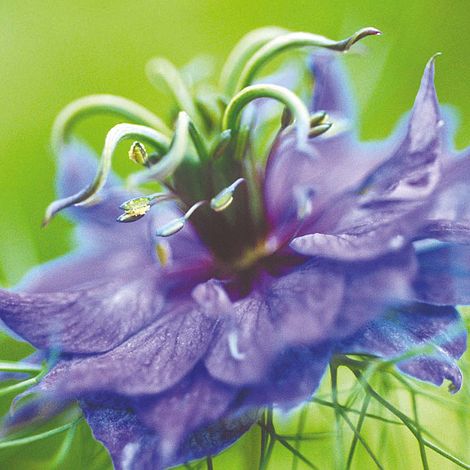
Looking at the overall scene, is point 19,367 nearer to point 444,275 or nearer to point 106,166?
point 106,166

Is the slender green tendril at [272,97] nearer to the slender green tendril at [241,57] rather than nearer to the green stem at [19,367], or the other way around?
the slender green tendril at [241,57]

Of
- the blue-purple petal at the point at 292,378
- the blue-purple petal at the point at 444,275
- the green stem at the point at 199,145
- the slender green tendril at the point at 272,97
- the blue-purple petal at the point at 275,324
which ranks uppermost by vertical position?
the slender green tendril at the point at 272,97

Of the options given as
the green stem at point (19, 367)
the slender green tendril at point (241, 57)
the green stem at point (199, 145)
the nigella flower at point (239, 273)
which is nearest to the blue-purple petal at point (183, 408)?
the nigella flower at point (239, 273)

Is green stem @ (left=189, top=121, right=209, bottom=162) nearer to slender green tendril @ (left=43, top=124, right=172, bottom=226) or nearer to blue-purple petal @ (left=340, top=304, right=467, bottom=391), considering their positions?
slender green tendril @ (left=43, top=124, right=172, bottom=226)

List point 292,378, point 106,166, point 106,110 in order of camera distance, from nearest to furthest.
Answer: point 292,378
point 106,166
point 106,110

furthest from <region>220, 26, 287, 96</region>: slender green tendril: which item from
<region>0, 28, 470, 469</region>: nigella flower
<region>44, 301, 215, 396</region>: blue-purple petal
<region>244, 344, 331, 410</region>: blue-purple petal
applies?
<region>244, 344, 331, 410</region>: blue-purple petal

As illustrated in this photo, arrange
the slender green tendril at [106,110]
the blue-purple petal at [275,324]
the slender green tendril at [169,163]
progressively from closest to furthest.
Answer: the blue-purple petal at [275,324], the slender green tendril at [169,163], the slender green tendril at [106,110]

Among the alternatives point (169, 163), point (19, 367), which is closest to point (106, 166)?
point (169, 163)

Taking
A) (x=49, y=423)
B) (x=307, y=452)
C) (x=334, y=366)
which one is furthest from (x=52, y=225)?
(x=334, y=366)

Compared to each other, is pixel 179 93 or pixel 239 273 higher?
pixel 179 93
